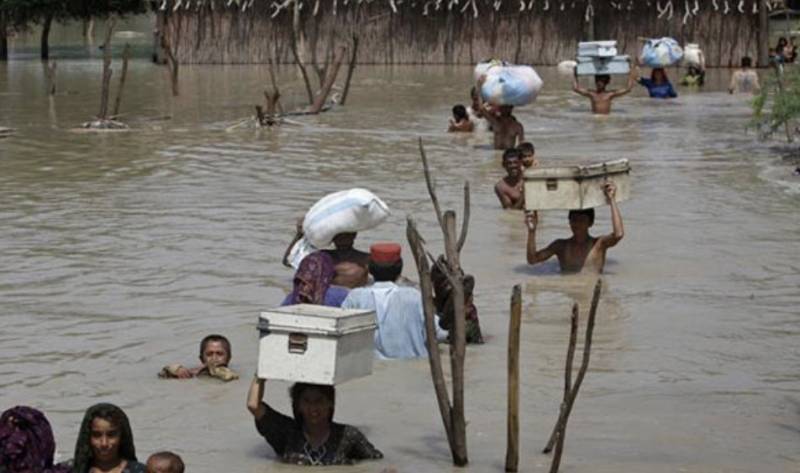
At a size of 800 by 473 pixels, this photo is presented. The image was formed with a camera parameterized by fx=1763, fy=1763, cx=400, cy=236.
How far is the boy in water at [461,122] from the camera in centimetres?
2022

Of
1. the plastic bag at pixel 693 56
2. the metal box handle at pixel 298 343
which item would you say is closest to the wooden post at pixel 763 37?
the plastic bag at pixel 693 56

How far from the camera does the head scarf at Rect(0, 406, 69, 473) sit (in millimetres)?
6289

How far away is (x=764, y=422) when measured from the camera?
7770mm

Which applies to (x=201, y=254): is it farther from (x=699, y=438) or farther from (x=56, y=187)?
(x=699, y=438)

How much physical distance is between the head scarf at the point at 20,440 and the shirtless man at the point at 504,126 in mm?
12115

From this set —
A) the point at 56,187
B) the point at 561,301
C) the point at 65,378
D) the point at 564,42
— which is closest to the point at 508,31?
the point at 564,42

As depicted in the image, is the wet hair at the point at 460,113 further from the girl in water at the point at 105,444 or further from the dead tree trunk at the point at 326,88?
the girl in water at the point at 105,444

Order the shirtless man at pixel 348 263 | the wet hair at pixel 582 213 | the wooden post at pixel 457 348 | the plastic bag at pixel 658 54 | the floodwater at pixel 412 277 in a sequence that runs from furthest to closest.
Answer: the plastic bag at pixel 658 54, the wet hair at pixel 582 213, the shirtless man at pixel 348 263, the floodwater at pixel 412 277, the wooden post at pixel 457 348

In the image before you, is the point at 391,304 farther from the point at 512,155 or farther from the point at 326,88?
the point at 326,88

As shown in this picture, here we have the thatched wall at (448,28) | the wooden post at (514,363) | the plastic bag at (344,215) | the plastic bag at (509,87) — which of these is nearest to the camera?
the wooden post at (514,363)

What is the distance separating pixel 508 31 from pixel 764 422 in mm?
25566

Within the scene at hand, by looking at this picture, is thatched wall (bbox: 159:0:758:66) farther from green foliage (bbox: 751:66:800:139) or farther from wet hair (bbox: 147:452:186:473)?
wet hair (bbox: 147:452:186:473)

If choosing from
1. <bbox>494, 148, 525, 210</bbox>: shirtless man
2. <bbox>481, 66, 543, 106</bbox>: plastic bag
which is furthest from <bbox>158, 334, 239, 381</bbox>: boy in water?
<bbox>481, 66, 543, 106</bbox>: plastic bag

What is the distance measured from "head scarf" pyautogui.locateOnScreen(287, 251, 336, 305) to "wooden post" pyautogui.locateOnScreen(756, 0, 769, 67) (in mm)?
24016
